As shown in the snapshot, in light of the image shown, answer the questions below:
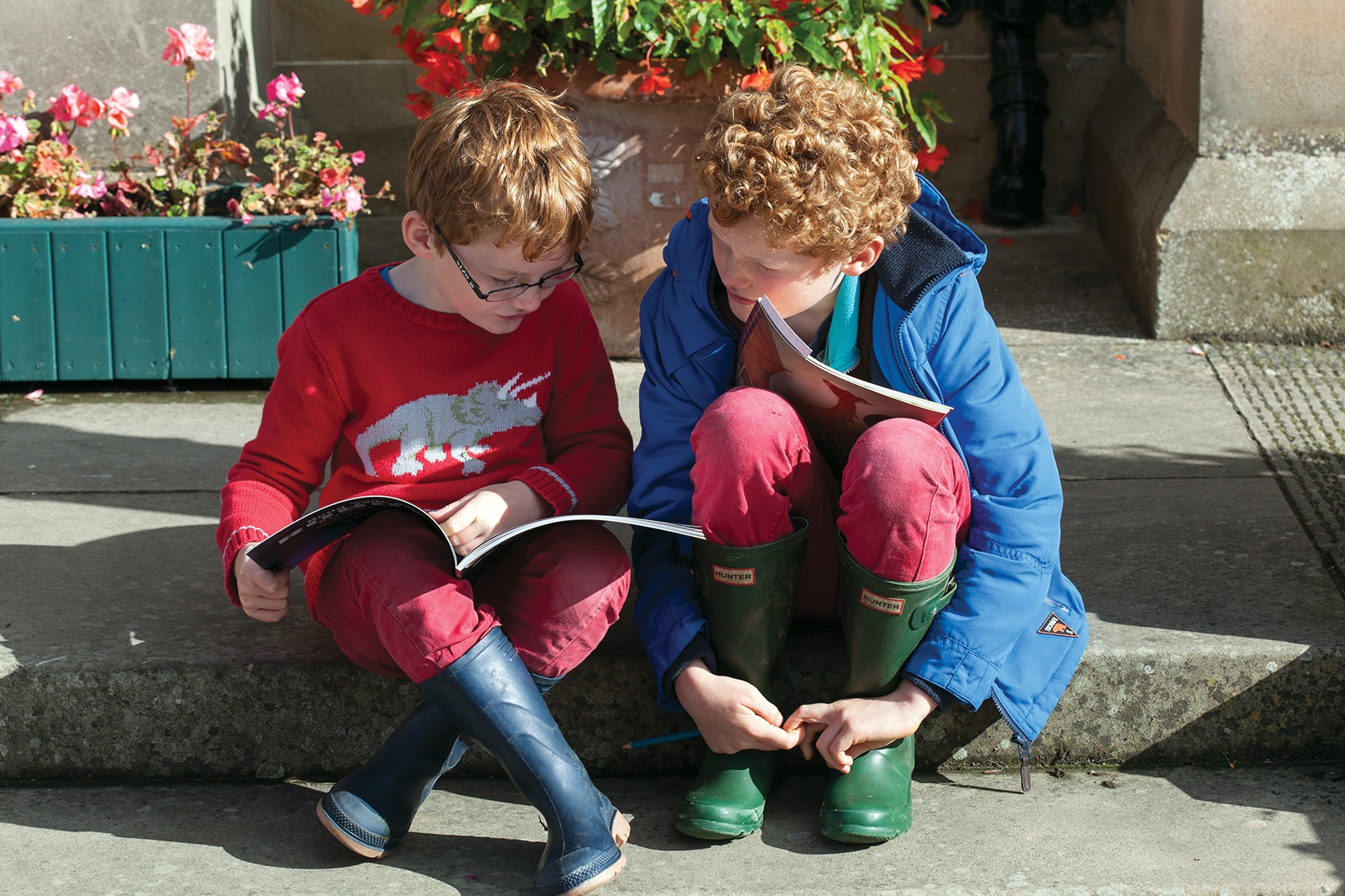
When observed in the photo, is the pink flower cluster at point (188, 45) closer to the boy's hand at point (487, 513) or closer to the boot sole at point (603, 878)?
the boy's hand at point (487, 513)

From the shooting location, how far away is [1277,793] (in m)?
2.00

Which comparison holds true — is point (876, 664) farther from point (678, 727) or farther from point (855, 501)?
point (678, 727)

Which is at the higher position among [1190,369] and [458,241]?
[458,241]

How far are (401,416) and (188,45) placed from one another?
2114 mm

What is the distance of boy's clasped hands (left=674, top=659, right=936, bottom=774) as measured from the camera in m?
1.87

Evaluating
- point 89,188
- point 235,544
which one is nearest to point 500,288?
point 235,544

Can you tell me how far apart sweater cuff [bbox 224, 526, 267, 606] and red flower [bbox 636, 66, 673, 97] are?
184 cm

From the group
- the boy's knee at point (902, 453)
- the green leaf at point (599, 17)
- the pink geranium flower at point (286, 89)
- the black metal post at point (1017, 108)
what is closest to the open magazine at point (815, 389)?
the boy's knee at point (902, 453)

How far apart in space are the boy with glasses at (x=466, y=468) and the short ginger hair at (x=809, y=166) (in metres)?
0.23

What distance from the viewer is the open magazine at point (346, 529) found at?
1737 millimetres

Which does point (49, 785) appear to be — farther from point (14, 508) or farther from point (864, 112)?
point (864, 112)

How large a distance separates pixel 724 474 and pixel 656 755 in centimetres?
57

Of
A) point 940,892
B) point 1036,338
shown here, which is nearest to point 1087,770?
point 940,892

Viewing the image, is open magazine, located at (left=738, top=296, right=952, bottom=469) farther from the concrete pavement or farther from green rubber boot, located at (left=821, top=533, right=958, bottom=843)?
the concrete pavement
